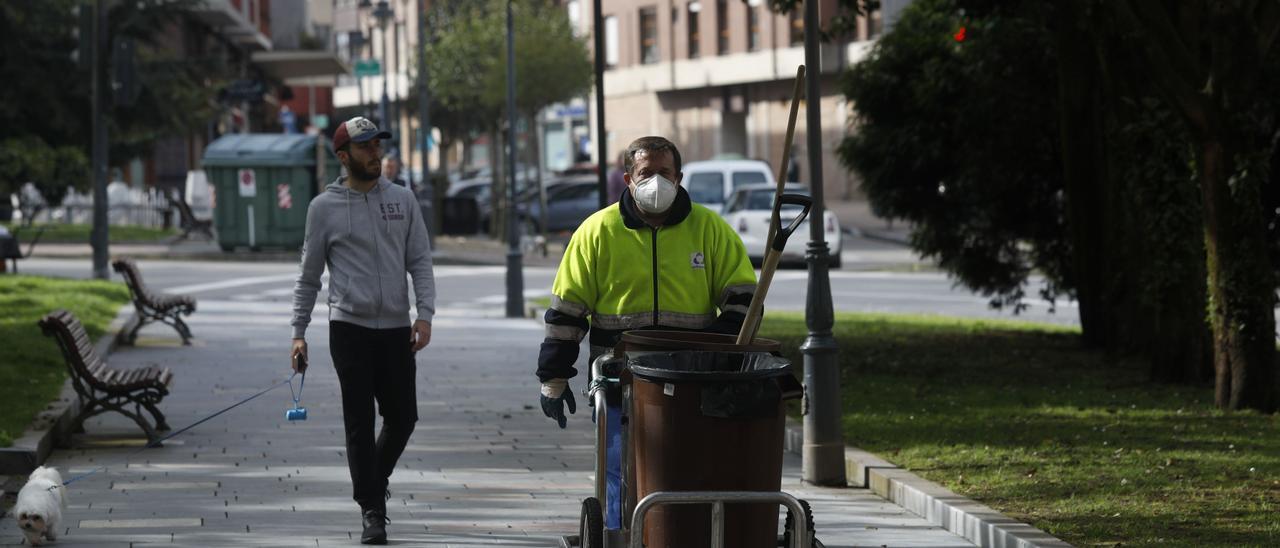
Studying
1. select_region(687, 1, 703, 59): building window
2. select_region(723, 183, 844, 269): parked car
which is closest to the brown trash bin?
select_region(723, 183, 844, 269): parked car

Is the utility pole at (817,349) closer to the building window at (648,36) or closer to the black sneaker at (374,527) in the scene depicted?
the black sneaker at (374,527)

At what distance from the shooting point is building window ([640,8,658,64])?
2613 inches

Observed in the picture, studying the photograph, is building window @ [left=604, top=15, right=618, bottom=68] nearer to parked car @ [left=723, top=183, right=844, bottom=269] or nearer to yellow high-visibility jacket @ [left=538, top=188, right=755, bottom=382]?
parked car @ [left=723, top=183, right=844, bottom=269]

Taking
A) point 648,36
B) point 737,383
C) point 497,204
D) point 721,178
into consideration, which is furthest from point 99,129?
point 648,36

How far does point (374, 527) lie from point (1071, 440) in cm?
437

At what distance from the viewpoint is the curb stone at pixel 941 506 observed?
7816 mm

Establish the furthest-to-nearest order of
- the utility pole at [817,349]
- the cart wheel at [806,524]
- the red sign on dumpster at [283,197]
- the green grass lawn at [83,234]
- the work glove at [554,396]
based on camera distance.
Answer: the green grass lawn at [83,234] → the red sign on dumpster at [283,197] → the utility pole at [817,349] → the work glove at [554,396] → the cart wheel at [806,524]

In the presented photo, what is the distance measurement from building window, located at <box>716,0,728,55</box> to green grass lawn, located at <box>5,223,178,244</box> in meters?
22.2

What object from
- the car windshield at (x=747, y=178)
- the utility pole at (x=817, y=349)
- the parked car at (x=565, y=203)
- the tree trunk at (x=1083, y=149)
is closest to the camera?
the utility pole at (x=817, y=349)

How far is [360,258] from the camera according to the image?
802 centimetres

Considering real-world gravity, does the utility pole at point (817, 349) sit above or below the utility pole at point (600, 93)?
below

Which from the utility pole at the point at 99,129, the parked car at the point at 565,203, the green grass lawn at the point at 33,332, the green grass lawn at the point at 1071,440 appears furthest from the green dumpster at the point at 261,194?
the green grass lawn at the point at 1071,440

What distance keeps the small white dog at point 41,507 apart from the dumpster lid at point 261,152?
27.1 meters

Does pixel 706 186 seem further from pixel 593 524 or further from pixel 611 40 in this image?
pixel 593 524
